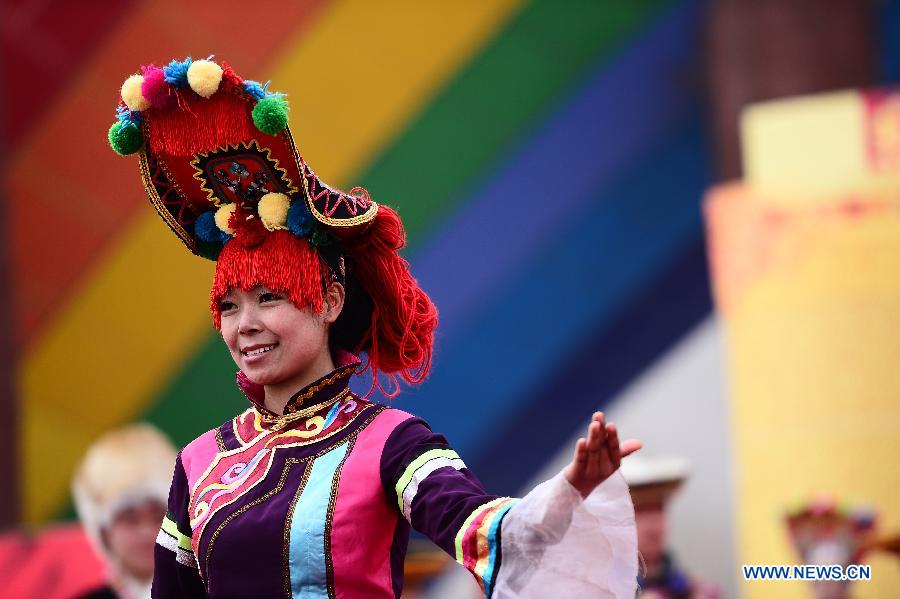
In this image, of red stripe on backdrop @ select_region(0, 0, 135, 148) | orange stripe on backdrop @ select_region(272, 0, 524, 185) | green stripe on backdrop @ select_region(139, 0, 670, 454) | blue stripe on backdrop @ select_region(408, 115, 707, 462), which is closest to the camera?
blue stripe on backdrop @ select_region(408, 115, 707, 462)

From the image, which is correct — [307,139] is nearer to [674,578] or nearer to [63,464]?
[63,464]

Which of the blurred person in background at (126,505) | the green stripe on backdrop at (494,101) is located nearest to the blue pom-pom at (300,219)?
→ the blurred person in background at (126,505)

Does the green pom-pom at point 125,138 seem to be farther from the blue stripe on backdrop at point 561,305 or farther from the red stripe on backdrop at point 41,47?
the red stripe on backdrop at point 41,47

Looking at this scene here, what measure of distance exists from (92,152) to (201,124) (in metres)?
3.76

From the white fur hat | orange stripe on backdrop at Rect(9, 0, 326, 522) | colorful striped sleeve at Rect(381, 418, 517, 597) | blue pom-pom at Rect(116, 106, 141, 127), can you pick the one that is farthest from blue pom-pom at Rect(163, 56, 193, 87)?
orange stripe on backdrop at Rect(9, 0, 326, 522)

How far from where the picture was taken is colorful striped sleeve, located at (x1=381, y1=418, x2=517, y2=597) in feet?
5.79

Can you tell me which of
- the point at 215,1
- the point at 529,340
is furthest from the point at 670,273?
the point at 215,1

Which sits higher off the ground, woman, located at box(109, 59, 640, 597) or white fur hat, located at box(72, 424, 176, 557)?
woman, located at box(109, 59, 640, 597)

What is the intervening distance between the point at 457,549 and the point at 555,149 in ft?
11.7

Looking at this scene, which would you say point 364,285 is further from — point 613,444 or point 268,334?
point 613,444

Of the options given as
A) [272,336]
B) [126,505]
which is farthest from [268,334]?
[126,505]

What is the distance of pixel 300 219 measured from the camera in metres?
2.10

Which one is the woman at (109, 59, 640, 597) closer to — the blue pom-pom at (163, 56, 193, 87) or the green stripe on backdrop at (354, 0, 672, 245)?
the blue pom-pom at (163, 56, 193, 87)

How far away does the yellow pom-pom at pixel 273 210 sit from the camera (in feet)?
6.88
